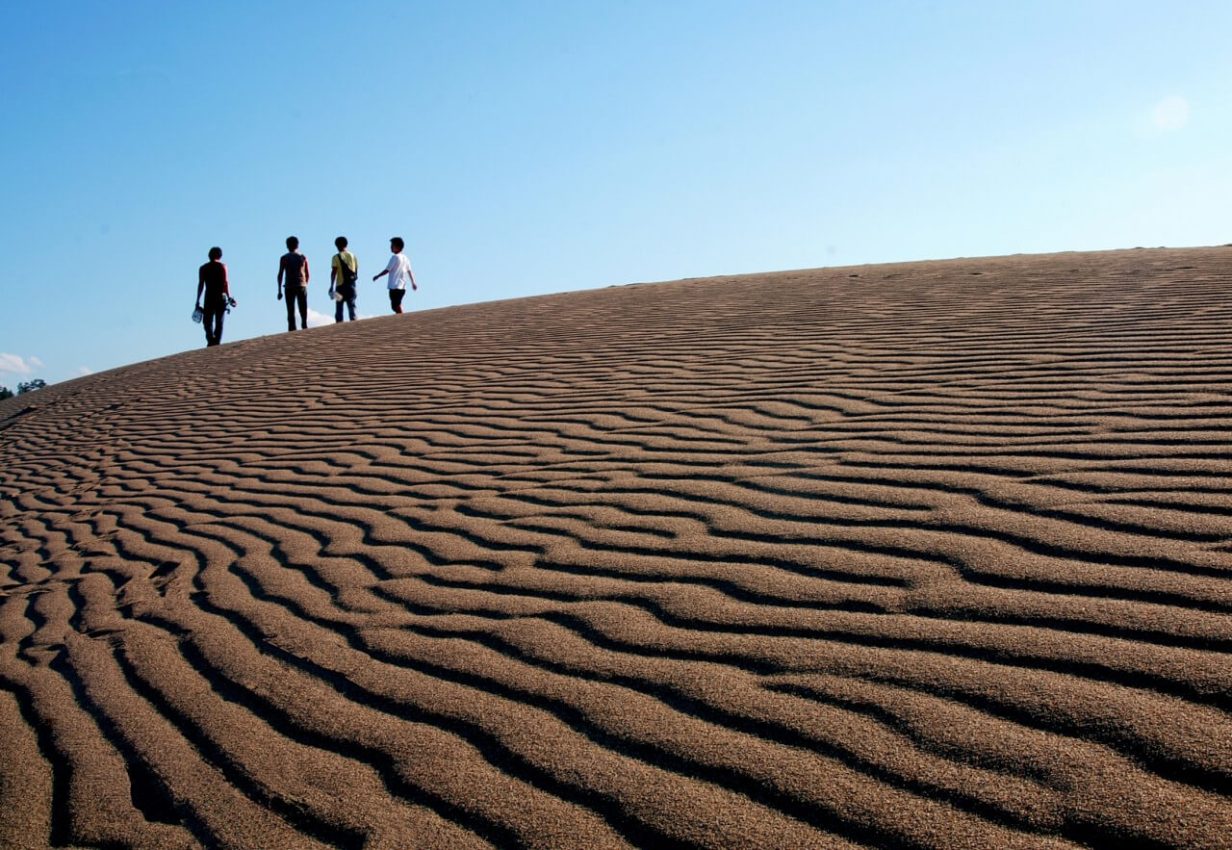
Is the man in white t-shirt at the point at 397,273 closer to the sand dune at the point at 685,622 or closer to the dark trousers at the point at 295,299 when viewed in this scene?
the dark trousers at the point at 295,299

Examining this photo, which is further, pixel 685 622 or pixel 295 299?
pixel 295 299

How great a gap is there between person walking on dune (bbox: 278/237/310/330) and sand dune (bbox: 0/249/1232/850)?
9.03m

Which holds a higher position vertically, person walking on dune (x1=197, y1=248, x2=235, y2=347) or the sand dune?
person walking on dune (x1=197, y1=248, x2=235, y2=347)

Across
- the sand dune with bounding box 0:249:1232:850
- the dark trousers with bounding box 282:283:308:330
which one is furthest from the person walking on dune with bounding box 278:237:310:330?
the sand dune with bounding box 0:249:1232:850

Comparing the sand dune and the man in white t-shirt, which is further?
the man in white t-shirt

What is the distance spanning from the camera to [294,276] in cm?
1532

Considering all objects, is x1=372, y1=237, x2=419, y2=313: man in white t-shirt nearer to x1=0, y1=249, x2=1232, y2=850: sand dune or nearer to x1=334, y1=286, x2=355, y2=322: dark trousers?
x1=334, y1=286, x2=355, y2=322: dark trousers

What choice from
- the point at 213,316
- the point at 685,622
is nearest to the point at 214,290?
the point at 213,316

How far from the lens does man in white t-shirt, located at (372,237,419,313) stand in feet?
50.8

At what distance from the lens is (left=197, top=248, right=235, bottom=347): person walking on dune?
14305 mm

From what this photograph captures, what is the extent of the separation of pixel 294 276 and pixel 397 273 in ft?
4.90

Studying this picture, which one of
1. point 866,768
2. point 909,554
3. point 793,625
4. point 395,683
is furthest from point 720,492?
point 866,768

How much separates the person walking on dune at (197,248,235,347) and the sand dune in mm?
8302

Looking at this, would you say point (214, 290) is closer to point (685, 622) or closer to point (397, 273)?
point (397, 273)
